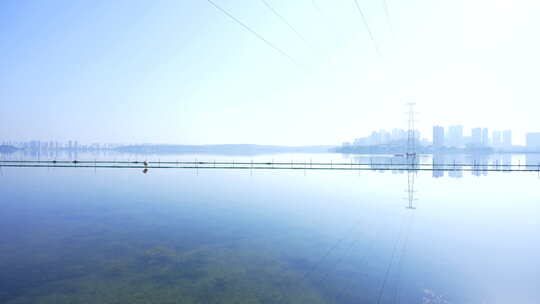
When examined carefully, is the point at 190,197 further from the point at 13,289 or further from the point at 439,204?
the point at 439,204

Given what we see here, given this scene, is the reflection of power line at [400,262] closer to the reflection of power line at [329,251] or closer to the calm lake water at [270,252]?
the calm lake water at [270,252]

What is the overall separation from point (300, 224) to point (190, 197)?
503 inches

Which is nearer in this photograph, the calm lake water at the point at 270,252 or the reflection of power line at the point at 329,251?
the calm lake water at the point at 270,252

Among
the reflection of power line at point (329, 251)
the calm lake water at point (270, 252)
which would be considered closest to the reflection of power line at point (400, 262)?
the calm lake water at point (270, 252)

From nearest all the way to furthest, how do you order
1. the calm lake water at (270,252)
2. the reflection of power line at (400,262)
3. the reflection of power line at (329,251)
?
the reflection of power line at (400,262), the calm lake water at (270,252), the reflection of power line at (329,251)

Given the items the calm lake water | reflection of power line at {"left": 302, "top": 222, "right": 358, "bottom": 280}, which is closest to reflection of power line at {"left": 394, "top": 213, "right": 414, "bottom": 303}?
the calm lake water

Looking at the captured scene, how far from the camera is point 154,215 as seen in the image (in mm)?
17672

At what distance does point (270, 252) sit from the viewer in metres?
11.2

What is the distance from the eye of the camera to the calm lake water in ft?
26.0

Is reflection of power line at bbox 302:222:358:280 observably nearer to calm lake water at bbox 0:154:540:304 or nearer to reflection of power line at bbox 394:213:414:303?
calm lake water at bbox 0:154:540:304

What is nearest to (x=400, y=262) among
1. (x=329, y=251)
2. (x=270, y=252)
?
(x=329, y=251)

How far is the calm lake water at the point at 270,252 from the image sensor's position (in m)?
7.92

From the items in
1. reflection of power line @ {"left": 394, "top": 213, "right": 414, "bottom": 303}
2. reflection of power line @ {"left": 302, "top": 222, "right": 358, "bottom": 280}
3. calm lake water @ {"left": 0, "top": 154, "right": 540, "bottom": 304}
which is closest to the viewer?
reflection of power line @ {"left": 394, "top": 213, "right": 414, "bottom": 303}

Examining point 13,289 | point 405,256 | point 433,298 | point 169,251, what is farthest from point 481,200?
point 13,289
